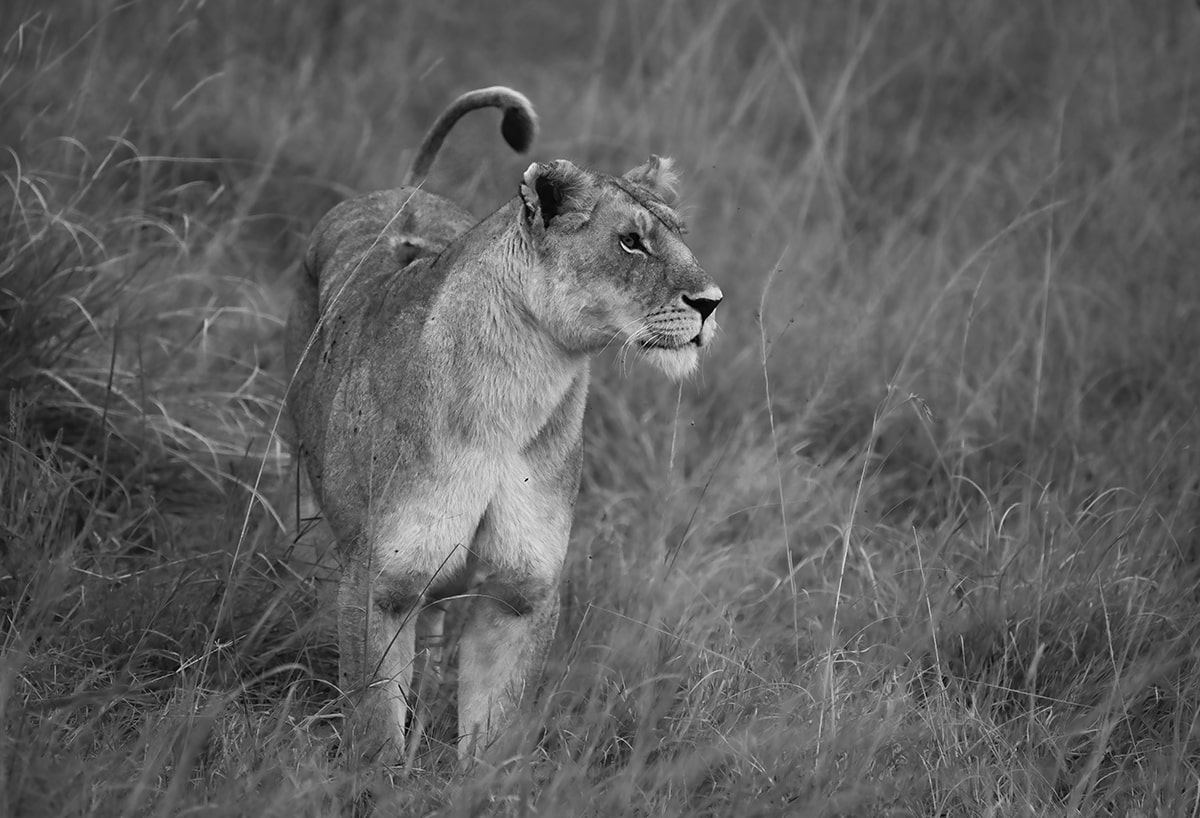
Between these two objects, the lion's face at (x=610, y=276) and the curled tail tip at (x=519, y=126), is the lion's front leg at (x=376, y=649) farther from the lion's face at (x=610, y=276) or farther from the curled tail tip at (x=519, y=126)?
the curled tail tip at (x=519, y=126)

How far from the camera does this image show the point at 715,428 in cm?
684

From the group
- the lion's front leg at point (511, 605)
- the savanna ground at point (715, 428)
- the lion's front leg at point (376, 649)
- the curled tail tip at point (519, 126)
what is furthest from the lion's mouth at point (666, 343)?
the curled tail tip at point (519, 126)

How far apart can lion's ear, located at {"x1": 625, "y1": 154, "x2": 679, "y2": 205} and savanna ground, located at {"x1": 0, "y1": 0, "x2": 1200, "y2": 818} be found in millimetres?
758

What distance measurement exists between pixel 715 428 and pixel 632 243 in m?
2.56

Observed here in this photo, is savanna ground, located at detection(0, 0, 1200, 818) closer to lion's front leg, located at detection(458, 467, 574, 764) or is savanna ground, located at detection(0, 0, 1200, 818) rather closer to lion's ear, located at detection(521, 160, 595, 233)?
lion's front leg, located at detection(458, 467, 574, 764)

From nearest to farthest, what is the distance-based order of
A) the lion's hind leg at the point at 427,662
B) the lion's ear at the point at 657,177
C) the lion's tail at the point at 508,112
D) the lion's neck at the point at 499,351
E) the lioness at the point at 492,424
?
1. the lioness at the point at 492,424
2. the lion's neck at the point at 499,351
3. the lion's hind leg at the point at 427,662
4. the lion's ear at the point at 657,177
5. the lion's tail at the point at 508,112

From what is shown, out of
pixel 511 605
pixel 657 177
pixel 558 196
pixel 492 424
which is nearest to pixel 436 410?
pixel 492 424

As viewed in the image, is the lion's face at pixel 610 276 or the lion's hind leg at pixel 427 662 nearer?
the lion's face at pixel 610 276

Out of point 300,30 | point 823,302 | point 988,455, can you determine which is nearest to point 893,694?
point 988,455

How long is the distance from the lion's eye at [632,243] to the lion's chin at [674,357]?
303 millimetres

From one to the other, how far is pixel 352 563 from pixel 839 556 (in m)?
2.24

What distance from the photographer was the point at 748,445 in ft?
A: 21.4

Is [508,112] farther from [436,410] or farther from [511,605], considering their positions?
[511,605]

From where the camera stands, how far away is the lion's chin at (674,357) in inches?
172
